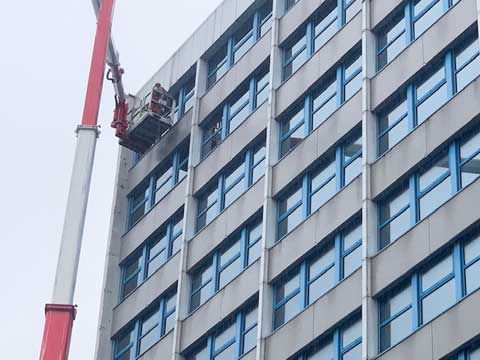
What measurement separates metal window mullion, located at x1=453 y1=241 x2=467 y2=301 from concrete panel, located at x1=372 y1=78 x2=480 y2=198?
3703 mm

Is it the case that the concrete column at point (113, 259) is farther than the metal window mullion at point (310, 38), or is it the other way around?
the concrete column at point (113, 259)

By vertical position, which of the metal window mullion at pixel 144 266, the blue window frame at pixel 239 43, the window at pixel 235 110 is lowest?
the metal window mullion at pixel 144 266

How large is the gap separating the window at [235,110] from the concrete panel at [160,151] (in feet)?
4.32

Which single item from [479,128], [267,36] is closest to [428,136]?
[479,128]

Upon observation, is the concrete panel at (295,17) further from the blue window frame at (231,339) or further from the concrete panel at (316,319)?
the concrete panel at (316,319)

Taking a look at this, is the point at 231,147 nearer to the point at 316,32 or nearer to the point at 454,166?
the point at 316,32

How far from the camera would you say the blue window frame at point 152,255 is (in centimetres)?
5919

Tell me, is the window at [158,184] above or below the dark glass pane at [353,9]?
below

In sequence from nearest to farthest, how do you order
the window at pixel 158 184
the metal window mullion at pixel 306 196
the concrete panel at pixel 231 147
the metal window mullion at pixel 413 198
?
the metal window mullion at pixel 413 198 < the metal window mullion at pixel 306 196 < the concrete panel at pixel 231 147 < the window at pixel 158 184

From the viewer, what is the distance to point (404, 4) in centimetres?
4962

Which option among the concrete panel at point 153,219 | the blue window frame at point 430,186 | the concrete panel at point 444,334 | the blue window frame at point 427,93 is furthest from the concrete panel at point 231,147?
the concrete panel at point 444,334

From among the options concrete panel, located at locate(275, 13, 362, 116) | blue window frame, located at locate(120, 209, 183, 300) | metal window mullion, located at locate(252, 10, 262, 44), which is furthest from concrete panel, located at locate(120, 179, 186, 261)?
concrete panel, located at locate(275, 13, 362, 116)

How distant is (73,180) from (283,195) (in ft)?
31.5

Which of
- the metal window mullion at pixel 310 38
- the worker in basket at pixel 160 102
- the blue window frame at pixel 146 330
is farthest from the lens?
the worker in basket at pixel 160 102
